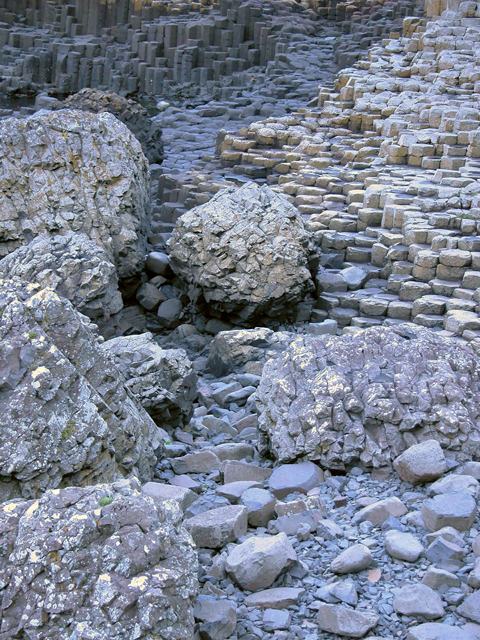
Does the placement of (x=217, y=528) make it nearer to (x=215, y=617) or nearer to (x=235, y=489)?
(x=235, y=489)

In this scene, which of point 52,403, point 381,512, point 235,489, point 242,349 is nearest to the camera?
point 52,403

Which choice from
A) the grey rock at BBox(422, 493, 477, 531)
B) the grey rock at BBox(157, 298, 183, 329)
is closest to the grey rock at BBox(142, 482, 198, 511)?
the grey rock at BBox(422, 493, 477, 531)

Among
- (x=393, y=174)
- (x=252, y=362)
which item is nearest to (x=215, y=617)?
(x=252, y=362)

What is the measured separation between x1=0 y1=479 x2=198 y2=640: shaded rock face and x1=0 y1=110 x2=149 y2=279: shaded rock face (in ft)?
16.9

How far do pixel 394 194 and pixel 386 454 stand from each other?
5.41 m

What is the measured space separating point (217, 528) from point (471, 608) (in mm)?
1004

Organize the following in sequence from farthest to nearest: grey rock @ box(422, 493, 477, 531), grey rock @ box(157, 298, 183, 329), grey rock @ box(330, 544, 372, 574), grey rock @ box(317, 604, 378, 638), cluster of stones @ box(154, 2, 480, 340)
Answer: grey rock @ box(157, 298, 183, 329), cluster of stones @ box(154, 2, 480, 340), grey rock @ box(422, 493, 477, 531), grey rock @ box(330, 544, 372, 574), grey rock @ box(317, 604, 378, 638)

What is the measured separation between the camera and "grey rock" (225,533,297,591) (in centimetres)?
284

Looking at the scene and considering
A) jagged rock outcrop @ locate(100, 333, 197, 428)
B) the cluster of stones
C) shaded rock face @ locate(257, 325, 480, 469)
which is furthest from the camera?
the cluster of stones

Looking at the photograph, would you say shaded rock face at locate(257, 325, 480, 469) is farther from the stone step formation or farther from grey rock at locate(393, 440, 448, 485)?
grey rock at locate(393, 440, 448, 485)

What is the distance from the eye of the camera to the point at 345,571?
2.90 meters

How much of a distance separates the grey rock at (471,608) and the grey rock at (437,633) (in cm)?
9

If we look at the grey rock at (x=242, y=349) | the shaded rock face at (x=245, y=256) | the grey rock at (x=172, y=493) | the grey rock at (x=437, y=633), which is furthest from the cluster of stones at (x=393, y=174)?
the grey rock at (x=437, y=633)

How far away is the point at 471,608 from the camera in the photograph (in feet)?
8.58
